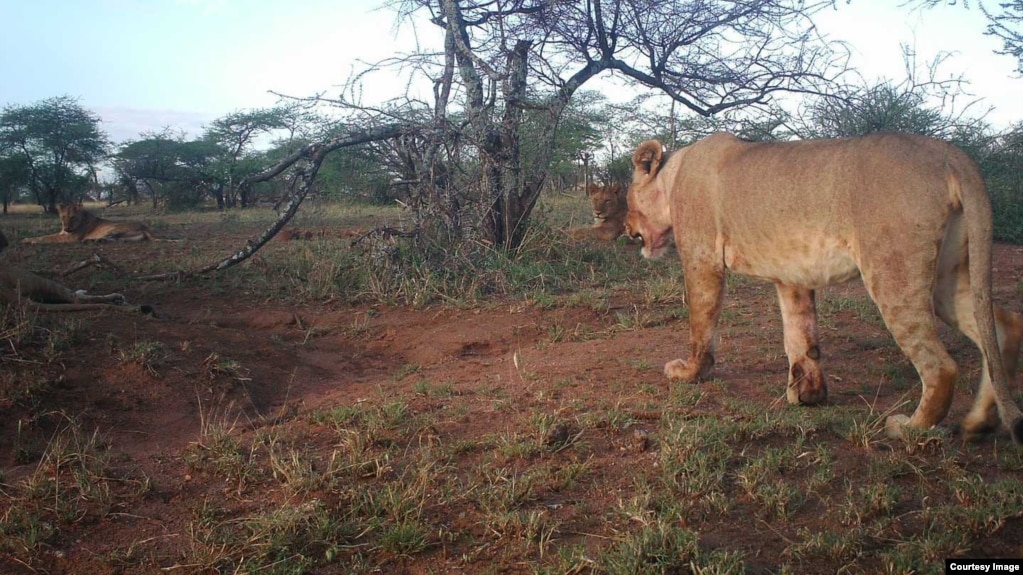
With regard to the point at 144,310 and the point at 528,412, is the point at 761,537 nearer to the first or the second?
the point at 528,412

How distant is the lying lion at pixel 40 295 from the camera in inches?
229

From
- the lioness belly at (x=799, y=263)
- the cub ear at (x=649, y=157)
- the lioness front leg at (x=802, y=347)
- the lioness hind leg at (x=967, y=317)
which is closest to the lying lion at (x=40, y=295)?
the cub ear at (x=649, y=157)

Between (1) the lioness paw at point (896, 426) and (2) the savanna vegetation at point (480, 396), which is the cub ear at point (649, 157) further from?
(1) the lioness paw at point (896, 426)

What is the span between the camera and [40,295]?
646cm

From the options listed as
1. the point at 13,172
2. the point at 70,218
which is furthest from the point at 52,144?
the point at 70,218

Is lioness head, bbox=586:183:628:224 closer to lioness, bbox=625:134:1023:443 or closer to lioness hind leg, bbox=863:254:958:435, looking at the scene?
lioness, bbox=625:134:1023:443

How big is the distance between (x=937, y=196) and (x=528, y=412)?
83.4 inches

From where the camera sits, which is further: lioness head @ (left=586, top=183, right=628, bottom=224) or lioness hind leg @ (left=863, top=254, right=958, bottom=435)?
lioness head @ (left=586, top=183, right=628, bottom=224)

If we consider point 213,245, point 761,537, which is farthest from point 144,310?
point 213,245

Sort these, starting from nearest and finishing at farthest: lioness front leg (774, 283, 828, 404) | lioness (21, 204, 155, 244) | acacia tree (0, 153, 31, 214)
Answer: lioness front leg (774, 283, 828, 404), lioness (21, 204, 155, 244), acacia tree (0, 153, 31, 214)

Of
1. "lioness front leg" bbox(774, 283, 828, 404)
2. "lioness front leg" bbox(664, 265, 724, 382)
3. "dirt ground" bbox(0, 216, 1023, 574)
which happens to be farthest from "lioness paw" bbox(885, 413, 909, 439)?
"lioness front leg" bbox(664, 265, 724, 382)

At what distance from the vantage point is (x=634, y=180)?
513cm

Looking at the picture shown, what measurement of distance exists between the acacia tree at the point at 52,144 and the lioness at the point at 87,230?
10.4 m

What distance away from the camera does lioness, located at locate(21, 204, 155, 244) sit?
14.3 m
